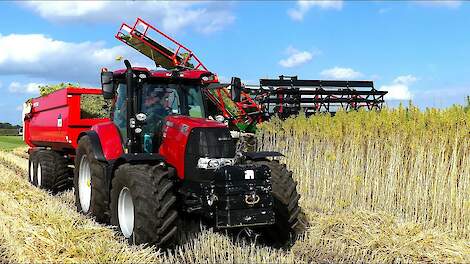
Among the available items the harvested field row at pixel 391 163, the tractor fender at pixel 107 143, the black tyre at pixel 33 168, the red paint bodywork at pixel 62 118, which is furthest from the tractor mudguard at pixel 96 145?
the black tyre at pixel 33 168

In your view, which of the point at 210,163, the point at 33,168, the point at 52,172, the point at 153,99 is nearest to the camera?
the point at 210,163

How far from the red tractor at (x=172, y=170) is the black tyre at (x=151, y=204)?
0.03ft

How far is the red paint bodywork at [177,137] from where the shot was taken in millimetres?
6004

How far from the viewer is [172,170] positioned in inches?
239

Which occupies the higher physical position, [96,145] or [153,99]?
[153,99]

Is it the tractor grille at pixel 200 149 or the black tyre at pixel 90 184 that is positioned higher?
the tractor grille at pixel 200 149

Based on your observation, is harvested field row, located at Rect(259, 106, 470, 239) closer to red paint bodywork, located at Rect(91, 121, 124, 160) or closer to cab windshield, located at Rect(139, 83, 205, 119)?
cab windshield, located at Rect(139, 83, 205, 119)

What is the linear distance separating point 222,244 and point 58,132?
18.9 ft

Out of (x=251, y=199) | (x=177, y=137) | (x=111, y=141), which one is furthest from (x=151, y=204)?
(x=111, y=141)

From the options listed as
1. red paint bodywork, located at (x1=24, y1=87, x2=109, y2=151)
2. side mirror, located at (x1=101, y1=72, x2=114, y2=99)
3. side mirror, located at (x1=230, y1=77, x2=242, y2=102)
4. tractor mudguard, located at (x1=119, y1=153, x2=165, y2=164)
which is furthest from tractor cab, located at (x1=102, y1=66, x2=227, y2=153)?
red paint bodywork, located at (x1=24, y1=87, x2=109, y2=151)

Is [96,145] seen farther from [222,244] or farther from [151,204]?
[222,244]

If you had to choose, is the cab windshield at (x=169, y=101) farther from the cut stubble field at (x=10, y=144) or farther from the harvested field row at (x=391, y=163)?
the cut stubble field at (x=10, y=144)

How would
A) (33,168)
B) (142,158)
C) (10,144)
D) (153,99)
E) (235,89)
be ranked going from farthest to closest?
(10,144) < (33,168) < (153,99) < (235,89) < (142,158)

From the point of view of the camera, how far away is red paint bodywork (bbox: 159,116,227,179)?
6.00 m
